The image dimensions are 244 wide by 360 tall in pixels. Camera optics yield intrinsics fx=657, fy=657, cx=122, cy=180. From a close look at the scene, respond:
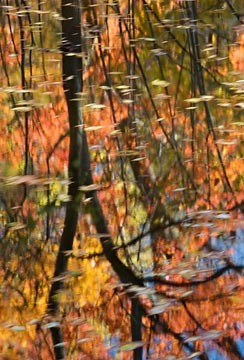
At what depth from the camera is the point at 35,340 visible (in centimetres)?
120

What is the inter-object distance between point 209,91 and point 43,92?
18.6 inches

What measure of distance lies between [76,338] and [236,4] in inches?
53.0

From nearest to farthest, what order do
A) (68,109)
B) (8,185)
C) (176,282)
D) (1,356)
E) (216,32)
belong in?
(1,356), (176,282), (8,185), (68,109), (216,32)

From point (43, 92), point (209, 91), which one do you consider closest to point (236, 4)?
point (209, 91)

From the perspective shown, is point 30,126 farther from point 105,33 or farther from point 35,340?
point 35,340

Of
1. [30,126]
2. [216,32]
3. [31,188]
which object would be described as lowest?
[31,188]

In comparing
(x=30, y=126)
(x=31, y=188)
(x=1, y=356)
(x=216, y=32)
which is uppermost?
(x=216, y=32)

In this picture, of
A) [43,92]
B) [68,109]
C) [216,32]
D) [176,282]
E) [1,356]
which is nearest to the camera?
[1,356]

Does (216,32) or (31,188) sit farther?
(216,32)

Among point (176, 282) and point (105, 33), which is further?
point (105, 33)

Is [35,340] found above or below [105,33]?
below

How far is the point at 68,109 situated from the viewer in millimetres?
1738

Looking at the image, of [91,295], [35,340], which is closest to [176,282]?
[91,295]

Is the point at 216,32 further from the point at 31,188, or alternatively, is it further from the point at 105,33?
the point at 31,188
